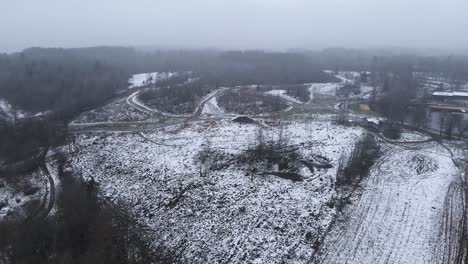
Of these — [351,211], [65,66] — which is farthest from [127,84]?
[351,211]

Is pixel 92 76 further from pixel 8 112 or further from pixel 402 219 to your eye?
pixel 402 219

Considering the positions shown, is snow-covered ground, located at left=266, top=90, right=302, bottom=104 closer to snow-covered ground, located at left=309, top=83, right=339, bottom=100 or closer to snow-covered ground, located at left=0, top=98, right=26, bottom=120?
snow-covered ground, located at left=309, top=83, right=339, bottom=100

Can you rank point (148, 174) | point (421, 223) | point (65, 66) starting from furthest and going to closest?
1. point (65, 66)
2. point (148, 174)
3. point (421, 223)

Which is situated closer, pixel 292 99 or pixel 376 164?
pixel 376 164

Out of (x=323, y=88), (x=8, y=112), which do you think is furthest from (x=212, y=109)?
(x=8, y=112)

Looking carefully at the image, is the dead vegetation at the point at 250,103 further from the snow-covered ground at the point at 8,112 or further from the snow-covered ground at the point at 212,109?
the snow-covered ground at the point at 8,112

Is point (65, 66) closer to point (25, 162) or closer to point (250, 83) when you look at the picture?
point (250, 83)

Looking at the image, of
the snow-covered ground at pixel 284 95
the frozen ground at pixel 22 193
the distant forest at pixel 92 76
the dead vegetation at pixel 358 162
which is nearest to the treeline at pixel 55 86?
the distant forest at pixel 92 76
